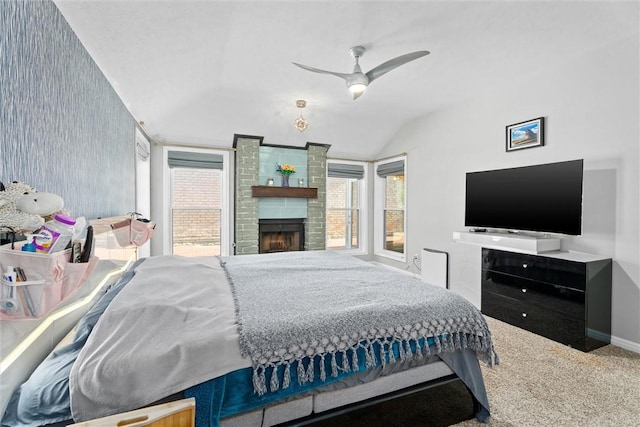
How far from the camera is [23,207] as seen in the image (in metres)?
1.07

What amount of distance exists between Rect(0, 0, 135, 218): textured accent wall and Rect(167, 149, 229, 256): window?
7.02ft

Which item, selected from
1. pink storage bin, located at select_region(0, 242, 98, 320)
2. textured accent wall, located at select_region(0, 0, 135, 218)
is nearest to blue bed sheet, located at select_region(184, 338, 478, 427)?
pink storage bin, located at select_region(0, 242, 98, 320)

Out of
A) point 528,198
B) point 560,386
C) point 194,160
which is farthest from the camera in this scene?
point 194,160

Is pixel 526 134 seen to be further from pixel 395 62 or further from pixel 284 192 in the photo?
pixel 284 192

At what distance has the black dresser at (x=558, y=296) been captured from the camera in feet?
8.43

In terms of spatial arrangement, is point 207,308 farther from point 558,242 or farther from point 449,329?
point 558,242

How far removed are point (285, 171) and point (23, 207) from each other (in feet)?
13.7

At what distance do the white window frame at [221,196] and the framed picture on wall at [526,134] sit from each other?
3.96m

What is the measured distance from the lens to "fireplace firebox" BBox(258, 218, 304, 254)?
516cm

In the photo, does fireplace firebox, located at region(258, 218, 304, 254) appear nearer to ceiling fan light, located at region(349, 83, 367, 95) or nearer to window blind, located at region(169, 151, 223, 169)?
window blind, located at region(169, 151, 223, 169)

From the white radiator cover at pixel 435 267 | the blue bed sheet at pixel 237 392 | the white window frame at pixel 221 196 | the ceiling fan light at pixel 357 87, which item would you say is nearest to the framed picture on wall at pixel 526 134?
the white radiator cover at pixel 435 267

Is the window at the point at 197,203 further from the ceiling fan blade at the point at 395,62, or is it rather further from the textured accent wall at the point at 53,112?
the ceiling fan blade at the point at 395,62

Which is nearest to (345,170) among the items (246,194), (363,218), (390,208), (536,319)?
(363,218)

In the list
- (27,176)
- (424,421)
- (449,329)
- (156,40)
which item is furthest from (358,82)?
(424,421)
